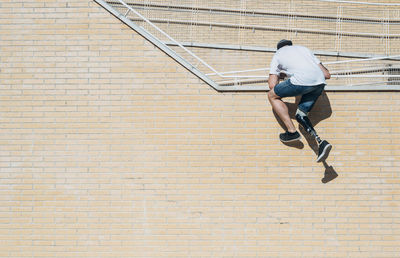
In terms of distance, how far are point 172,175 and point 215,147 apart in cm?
74

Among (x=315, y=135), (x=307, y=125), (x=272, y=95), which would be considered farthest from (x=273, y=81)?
(x=315, y=135)

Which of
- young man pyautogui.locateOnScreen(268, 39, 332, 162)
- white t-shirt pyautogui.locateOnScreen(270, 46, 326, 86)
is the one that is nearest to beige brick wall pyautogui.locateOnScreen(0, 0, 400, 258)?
young man pyautogui.locateOnScreen(268, 39, 332, 162)

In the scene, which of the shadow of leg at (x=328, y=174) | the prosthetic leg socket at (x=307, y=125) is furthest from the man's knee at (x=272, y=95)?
the shadow of leg at (x=328, y=174)

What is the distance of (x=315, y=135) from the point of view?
628 cm

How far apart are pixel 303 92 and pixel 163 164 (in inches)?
88.5

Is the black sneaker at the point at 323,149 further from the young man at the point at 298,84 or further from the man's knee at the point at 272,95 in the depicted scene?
the man's knee at the point at 272,95

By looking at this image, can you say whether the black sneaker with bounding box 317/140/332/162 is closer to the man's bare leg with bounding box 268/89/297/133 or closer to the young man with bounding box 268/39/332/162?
the young man with bounding box 268/39/332/162

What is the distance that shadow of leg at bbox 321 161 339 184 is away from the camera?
6.47m

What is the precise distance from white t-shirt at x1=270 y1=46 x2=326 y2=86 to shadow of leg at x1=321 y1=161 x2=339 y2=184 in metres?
1.22

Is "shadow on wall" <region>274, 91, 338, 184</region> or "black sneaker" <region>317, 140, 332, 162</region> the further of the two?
"shadow on wall" <region>274, 91, 338, 184</region>

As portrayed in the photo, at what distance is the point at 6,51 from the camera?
6773 mm

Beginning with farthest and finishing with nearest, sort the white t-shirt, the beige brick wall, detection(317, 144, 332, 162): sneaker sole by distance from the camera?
the beige brick wall, the white t-shirt, detection(317, 144, 332, 162): sneaker sole

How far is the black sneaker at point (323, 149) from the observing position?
6137 mm

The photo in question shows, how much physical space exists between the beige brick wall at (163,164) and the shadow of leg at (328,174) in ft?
0.10
